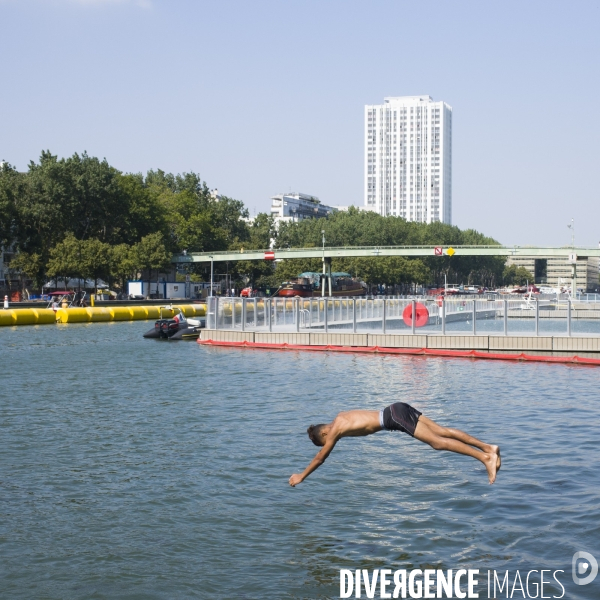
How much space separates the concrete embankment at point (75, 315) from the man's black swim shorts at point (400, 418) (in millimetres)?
49816

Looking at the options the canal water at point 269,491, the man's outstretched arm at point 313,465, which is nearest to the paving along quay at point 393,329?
the canal water at point 269,491

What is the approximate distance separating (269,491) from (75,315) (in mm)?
50150

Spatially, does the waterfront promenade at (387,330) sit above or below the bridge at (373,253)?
below

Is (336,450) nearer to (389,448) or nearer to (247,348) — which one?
(389,448)

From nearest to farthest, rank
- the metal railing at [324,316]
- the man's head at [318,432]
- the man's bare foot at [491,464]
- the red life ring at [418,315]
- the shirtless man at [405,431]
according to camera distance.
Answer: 1. the man's bare foot at [491,464]
2. the shirtless man at [405,431]
3. the man's head at [318,432]
4. the red life ring at [418,315]
5. the metal railing at [324,316]

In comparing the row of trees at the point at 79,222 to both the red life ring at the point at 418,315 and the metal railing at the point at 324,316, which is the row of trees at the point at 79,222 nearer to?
the metal railing at the point at 324,316

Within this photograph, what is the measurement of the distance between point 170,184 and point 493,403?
138m

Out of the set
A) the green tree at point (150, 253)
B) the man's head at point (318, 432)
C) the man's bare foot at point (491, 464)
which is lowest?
the man's bare foot at point (491, 464)


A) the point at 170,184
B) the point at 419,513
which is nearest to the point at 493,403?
the point at 419,513

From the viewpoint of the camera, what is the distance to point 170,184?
15462 cm

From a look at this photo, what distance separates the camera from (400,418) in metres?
10.0

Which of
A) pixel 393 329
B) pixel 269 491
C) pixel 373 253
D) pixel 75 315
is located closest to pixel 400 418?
pixel 269 491

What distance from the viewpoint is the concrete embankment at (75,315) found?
56.9 m

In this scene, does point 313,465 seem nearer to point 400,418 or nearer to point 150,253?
point 400,418
